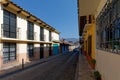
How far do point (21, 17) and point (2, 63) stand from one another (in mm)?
7415

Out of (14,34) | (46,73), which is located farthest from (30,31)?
(46,73)

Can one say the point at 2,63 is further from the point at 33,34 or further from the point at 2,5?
the point at 33,34

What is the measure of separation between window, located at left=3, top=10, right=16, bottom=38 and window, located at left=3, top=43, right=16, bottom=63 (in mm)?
973

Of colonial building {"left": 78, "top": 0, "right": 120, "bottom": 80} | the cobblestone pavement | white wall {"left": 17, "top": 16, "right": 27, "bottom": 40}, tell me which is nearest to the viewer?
colonial building {"left": 78, "top": 0, "right": 120, "bottom": 80}

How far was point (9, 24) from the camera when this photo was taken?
810 inches

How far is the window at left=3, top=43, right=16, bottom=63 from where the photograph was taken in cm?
1961

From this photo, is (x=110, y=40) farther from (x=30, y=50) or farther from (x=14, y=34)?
(x=30, y=50)

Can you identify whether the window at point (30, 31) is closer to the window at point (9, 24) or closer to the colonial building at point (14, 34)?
the colonial building at point (14, 34)

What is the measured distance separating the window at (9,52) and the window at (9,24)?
0.97 metres

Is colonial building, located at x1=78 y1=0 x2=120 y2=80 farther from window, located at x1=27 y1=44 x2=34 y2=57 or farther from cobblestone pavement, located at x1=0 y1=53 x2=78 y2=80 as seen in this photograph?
window, located at x1=27 y1=44 x2=34 y2=57

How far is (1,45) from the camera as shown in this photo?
18.4 metres

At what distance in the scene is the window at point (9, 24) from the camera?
19625 millimetres

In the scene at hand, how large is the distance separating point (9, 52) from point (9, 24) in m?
2.87

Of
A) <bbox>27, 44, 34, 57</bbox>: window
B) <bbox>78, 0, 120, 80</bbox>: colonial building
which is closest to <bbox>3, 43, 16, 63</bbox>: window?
<bbox>27, 44, 34, 57</bbox>: window
